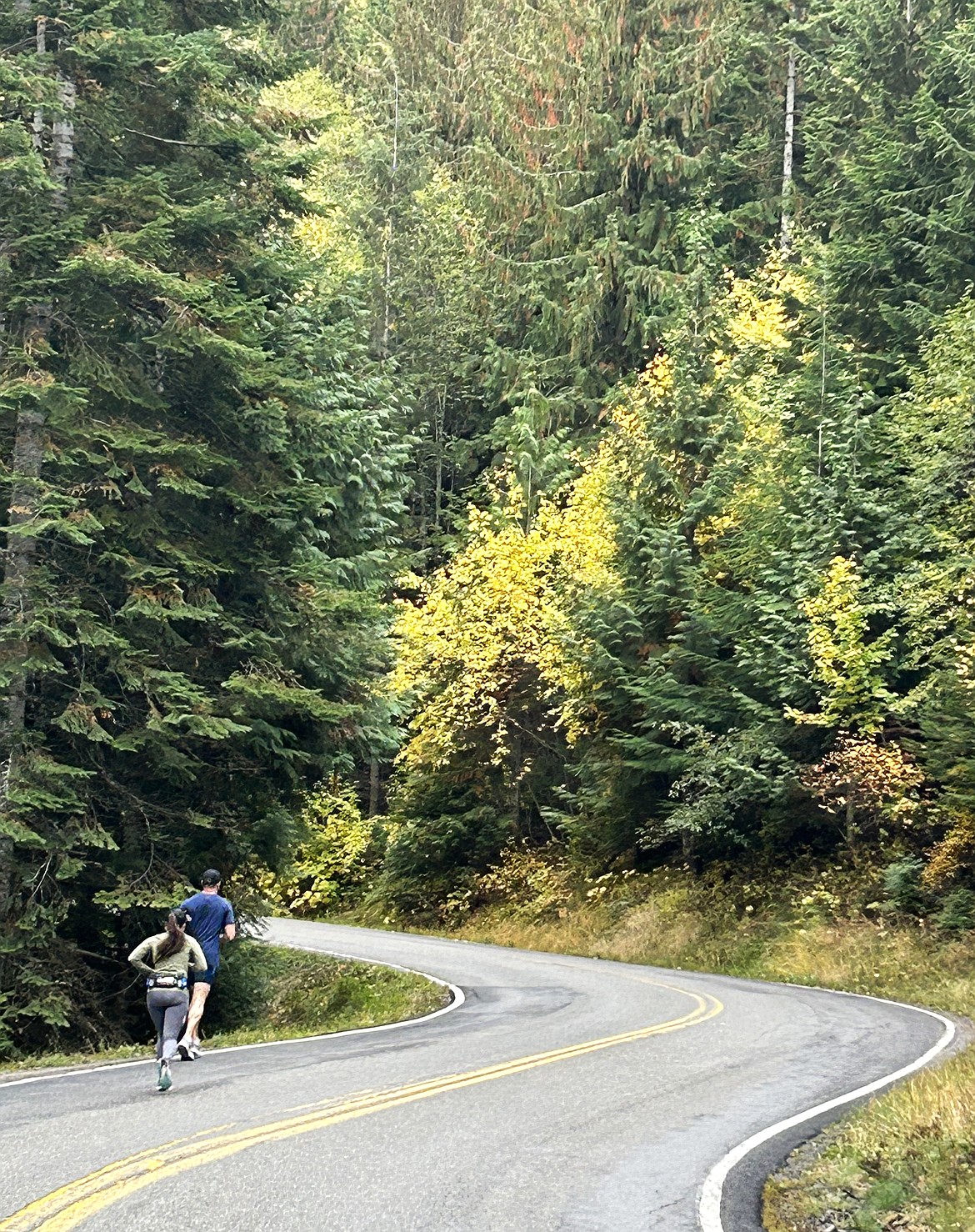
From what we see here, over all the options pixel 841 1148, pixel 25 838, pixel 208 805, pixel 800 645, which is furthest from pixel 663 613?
A: pixel 841 1148

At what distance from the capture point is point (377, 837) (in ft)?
139

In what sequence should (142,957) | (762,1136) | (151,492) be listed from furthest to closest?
(151,492), (142,957), (762,1136)

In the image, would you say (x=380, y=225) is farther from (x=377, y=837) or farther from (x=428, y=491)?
(x=377, y=837)

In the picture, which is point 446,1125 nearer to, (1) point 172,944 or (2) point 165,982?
(2) point 165,982

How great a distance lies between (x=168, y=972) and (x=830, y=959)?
53.1 ft

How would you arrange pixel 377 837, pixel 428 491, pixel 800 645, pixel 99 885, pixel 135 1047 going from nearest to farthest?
pixel 135 1047, pixel 99 885, pixel 800 645, pixel 377 837, pixel 428 491

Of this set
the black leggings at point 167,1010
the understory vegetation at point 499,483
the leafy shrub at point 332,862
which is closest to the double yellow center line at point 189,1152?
the black leggings at point 167,1010

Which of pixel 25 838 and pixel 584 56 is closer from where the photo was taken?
pixel 25 838

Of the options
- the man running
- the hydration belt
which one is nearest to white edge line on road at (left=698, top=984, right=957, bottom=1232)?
the hydration belt

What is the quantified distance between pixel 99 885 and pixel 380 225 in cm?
3912

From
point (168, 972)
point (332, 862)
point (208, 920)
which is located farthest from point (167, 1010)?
point (332, 862)

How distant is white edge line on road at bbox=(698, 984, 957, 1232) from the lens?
7.38 meters

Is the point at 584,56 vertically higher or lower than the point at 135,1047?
higher

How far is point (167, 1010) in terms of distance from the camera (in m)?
11.2
